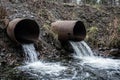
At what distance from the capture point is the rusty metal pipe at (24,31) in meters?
6.68

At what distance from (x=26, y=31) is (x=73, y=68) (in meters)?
2.31

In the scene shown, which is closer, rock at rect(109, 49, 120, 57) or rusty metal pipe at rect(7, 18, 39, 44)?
rusty metal pipe at rect(7, 18, 39, 44)

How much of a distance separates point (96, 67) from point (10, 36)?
2.52 metres

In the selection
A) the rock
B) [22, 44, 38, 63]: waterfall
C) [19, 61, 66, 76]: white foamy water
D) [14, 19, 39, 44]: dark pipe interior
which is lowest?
the rock

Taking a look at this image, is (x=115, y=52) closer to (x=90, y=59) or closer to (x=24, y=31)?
(x=90, y=59)

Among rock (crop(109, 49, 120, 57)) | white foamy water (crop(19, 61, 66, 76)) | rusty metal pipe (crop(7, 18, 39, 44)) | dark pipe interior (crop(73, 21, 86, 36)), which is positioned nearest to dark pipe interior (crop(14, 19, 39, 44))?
rusty metal pipe (crop(7, 18, 39, 44))

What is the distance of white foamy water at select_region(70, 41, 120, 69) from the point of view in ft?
21.5

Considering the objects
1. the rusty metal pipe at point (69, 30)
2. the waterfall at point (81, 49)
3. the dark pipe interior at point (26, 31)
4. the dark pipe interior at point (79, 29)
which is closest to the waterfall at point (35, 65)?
the dark pipe interior at point (26, 31)

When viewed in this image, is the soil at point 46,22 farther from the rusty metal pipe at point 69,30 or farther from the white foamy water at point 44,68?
the white foamy water at point 44,68

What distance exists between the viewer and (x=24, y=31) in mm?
7652

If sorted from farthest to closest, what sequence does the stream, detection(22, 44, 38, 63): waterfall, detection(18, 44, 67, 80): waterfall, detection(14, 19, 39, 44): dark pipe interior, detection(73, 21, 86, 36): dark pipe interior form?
detection(73, 21, 86, 36): dark pipe interior → detection(14, 19, 39, 44): dark pipe interior → detection(22, 44, 38, 63): waterfall → detection(18, 44, 67, 80): waterfall → the stream

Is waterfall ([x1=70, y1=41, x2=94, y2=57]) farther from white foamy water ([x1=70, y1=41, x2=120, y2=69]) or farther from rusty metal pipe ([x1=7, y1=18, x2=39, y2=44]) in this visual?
rusty metal pipe ([x1=7, y1=18, x2=39, y2=44])

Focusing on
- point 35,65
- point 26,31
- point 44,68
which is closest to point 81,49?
point 26,31

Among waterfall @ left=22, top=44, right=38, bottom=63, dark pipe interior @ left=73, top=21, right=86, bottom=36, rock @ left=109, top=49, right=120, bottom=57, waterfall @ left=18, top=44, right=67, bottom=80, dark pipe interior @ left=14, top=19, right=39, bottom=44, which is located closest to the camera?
waterfall @ left=18, top=44, right=67, bottom=80
